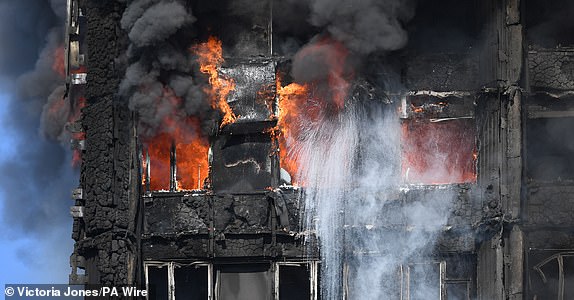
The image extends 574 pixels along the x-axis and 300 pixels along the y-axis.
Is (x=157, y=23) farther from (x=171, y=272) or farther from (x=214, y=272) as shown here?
(x=214, y=272)

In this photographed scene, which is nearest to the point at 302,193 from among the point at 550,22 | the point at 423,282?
the point at 423,282

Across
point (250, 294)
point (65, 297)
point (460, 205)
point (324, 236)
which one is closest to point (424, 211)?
point (460, 205)

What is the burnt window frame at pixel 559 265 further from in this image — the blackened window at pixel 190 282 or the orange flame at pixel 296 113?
the blackened window at pixel 190 282

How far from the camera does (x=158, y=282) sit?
90.4 feet

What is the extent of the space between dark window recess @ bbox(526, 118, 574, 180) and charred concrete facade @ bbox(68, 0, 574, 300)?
1.54 feet

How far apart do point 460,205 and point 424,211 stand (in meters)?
0.92

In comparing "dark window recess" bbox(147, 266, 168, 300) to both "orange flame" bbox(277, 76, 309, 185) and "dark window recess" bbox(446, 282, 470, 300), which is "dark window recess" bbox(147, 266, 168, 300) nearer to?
"orange flame" bbox(277, 76, 309, 185)

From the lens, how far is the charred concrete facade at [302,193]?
1064 inches

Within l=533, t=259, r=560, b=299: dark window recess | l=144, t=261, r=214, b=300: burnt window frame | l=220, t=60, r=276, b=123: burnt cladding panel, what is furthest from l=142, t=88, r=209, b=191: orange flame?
l=533, t=259, r=560, b=299: dark window recess

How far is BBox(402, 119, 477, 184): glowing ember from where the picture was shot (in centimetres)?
2792

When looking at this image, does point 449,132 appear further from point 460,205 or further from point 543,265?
point 543,265

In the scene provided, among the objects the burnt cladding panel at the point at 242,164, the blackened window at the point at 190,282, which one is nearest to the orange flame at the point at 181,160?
the burnt cladding panel at the point at 242,164

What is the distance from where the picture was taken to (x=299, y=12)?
27.5m

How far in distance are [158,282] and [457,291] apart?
25.1 feet
